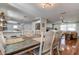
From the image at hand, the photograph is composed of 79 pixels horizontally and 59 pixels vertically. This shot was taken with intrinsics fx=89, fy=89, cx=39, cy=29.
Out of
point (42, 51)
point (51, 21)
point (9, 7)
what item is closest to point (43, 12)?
point (51, 21)

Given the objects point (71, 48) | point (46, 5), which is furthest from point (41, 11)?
point (71, 48)

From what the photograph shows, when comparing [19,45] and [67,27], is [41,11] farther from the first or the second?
[19,45]

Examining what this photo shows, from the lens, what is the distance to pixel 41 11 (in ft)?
4.79

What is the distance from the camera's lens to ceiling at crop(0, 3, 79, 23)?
141cm

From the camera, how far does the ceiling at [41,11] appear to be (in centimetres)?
141

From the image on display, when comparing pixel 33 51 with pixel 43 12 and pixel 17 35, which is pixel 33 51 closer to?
pixel 17 35

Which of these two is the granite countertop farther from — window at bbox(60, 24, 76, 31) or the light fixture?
the light fixture

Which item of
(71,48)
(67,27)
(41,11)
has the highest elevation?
(41,11)

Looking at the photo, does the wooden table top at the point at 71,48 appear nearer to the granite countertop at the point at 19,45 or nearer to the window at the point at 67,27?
the window at the point at 67,27

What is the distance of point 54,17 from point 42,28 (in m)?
0.27

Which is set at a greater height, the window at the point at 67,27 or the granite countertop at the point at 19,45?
the window at the point at 67,27

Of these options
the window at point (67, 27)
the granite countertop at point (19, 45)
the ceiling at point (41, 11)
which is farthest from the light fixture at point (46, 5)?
the granite countertop at point (19, 45)

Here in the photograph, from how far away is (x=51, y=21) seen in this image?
4.94 feet

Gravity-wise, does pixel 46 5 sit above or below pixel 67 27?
above
